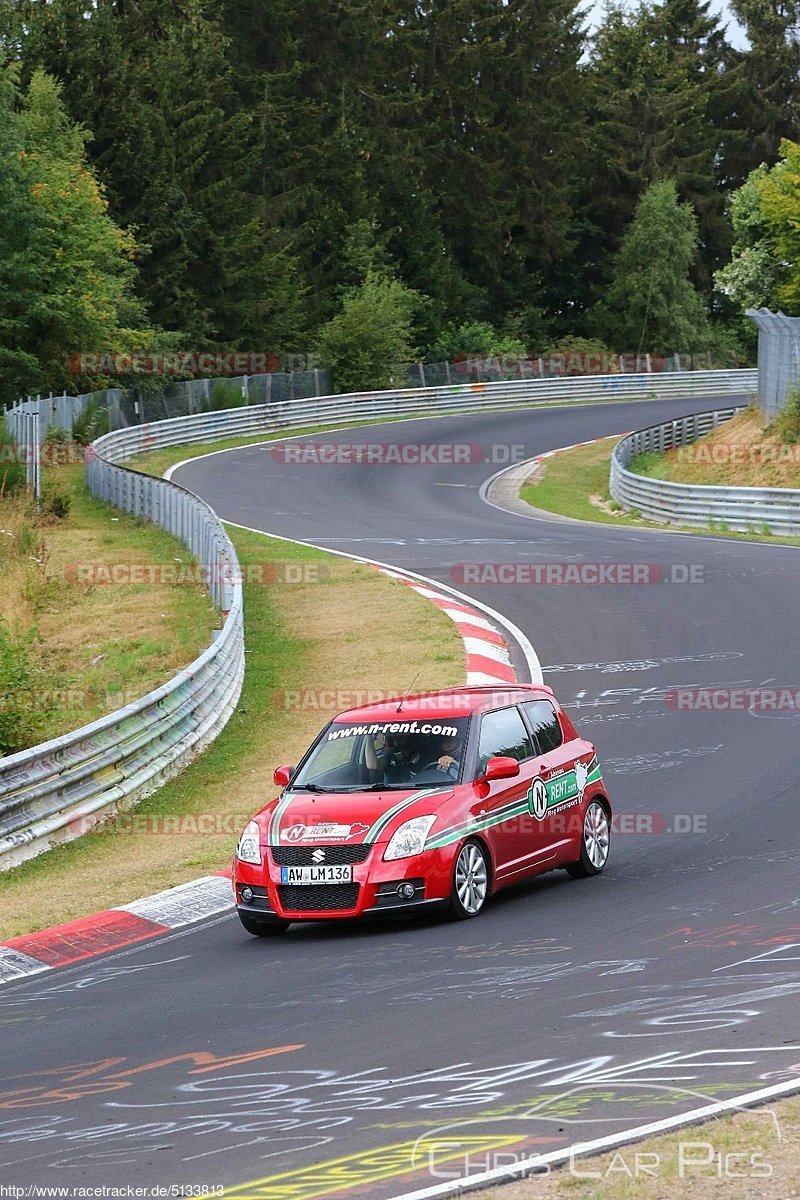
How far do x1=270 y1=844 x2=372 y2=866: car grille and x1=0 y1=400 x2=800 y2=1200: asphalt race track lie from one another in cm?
52

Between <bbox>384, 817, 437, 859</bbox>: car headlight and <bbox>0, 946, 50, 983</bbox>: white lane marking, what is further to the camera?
<bbox>384, 817, 437, 859</bbox>: car headlight

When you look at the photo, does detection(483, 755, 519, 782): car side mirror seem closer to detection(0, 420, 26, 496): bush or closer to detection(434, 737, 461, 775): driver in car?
detection(434, 737, 461, 775): driver in car

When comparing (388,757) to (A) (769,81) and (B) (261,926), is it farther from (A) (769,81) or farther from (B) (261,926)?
(A) (769,81)

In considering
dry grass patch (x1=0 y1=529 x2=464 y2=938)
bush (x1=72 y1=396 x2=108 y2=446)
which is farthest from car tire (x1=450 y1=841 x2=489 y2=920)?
bush (x1=72 y1=396 x2=108 y2=446)

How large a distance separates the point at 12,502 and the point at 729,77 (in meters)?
82.5

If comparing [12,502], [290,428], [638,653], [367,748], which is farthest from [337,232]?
[367,748]

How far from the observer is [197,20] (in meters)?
80.1

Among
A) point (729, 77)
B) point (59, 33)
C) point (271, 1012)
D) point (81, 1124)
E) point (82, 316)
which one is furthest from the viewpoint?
point (729, 77)

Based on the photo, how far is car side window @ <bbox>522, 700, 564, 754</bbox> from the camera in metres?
12.2

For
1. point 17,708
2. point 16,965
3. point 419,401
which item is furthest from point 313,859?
point 419,401

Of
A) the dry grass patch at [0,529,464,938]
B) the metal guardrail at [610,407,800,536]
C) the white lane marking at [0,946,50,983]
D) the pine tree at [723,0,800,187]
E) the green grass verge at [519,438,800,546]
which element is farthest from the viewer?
the pine tree at [723,0,800,187]

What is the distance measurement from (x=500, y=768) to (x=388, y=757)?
871 mm

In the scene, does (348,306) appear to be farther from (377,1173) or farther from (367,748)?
(377,1173)

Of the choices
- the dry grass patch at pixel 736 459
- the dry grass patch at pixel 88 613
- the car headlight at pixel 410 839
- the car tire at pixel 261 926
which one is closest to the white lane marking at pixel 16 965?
the car tire at pixel 261 926
